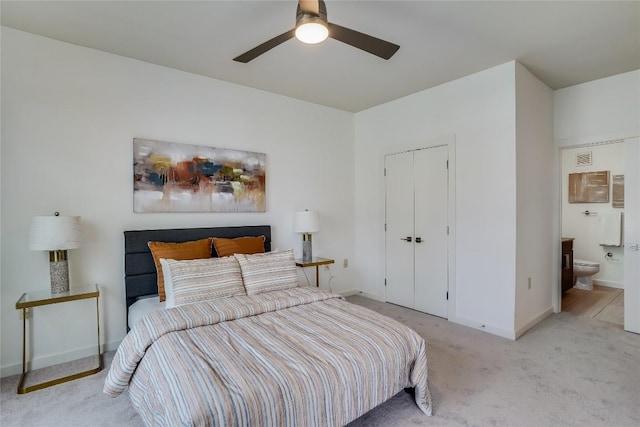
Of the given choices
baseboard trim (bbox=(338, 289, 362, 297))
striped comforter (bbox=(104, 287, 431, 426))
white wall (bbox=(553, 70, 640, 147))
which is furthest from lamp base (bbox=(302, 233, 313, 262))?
white wall (bbox=(553, 70, 640, 147))

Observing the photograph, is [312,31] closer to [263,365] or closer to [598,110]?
[263,365]

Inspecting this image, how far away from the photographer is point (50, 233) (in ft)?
8.07

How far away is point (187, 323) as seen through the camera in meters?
2.13

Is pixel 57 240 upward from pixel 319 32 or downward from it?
downward

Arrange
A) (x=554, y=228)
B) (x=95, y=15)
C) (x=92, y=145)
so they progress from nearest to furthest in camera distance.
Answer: (x=95, y=15) → (x=92, y=145) → (x=554, y=228)

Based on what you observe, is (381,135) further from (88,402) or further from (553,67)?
(88,402)

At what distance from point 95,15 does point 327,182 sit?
300 cm

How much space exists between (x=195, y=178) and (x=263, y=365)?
2325 millimetres

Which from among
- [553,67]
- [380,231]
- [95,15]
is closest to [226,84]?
[95,15]

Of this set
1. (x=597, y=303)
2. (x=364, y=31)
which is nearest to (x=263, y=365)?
(x=364, y=31)

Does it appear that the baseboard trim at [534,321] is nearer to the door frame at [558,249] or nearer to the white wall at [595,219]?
→ the door frame at [558,249]

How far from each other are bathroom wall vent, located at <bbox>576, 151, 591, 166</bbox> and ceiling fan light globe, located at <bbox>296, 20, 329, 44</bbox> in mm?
5523

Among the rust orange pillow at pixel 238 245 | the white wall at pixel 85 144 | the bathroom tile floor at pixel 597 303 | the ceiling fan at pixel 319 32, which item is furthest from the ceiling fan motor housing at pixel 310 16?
the bathroom tile floor at pixel 597 303

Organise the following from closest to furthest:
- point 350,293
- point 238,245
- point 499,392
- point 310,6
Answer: point 310,6 → point 499,392 → point 238,245 → point 350,293
